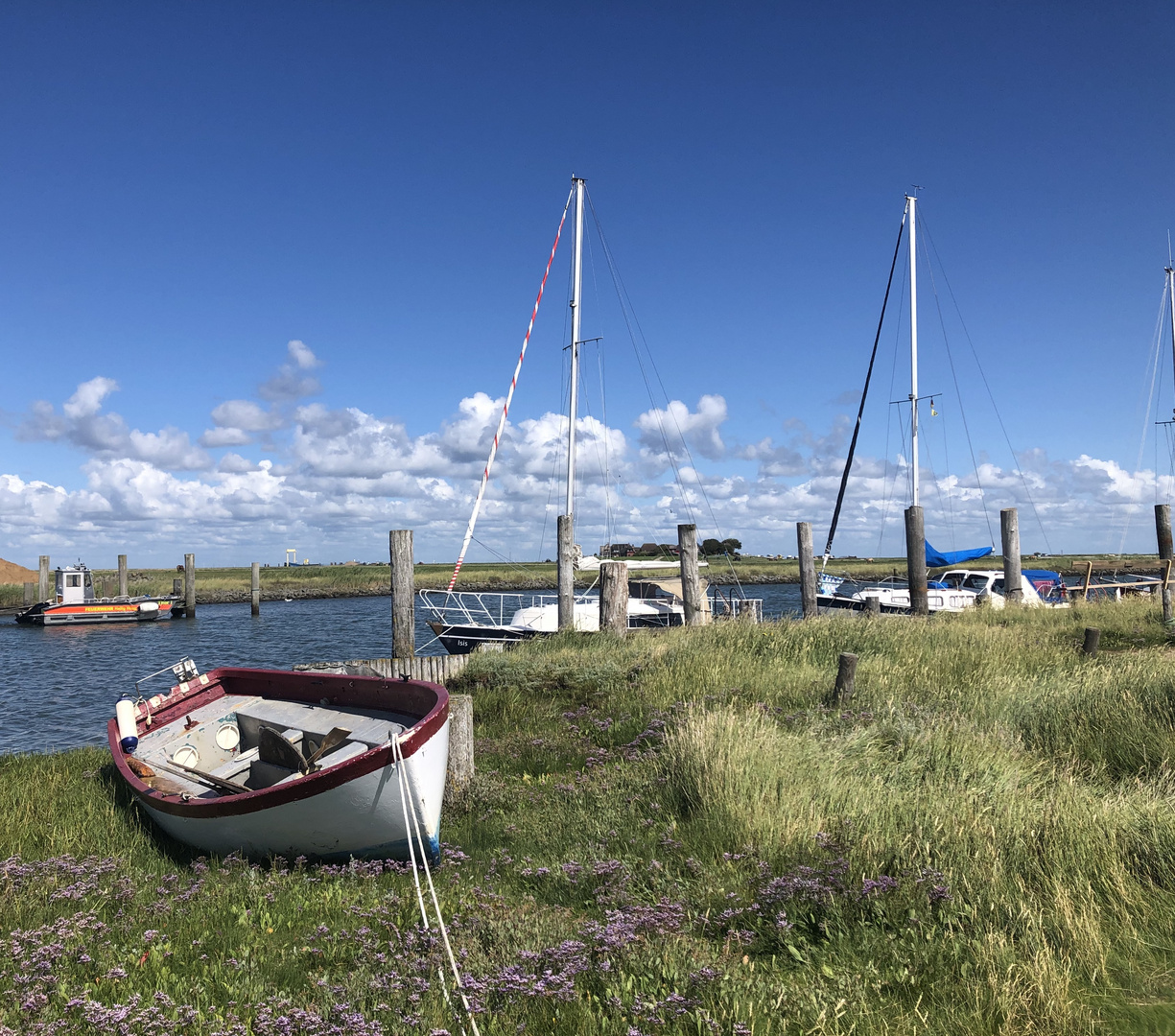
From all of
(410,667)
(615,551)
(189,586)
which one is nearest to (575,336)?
(615,551)

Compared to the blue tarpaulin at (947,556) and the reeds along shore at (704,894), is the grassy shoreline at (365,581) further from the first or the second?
the reeds along shore at (704,894)

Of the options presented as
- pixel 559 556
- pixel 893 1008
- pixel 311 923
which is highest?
pixel 559 556

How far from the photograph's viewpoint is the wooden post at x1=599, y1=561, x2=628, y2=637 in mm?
16719

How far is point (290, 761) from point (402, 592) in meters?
6.81

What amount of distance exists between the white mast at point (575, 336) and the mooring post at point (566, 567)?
199 cm

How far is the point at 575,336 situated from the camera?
23.5 m

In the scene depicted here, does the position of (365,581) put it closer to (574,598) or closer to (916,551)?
(574,598)

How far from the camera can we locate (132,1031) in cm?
Answer: 377

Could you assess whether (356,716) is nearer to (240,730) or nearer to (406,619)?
(240,730)

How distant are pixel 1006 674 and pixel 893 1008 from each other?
857 centimetres

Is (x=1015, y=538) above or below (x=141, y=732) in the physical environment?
above

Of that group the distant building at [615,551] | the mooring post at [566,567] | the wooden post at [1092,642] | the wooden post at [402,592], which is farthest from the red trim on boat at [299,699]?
the distant building at [615,551]

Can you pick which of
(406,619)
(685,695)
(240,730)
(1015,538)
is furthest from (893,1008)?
(1015,538)

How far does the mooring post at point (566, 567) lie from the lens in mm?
19197
